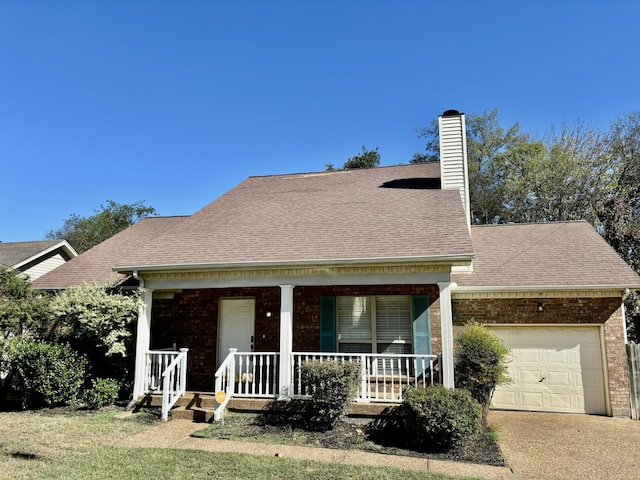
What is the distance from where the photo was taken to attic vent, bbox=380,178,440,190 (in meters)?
13.2

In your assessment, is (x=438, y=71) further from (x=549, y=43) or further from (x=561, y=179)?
(x=561, y=179)

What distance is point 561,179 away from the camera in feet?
76.0

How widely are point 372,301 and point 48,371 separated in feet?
24.2

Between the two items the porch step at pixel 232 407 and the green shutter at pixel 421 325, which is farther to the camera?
the green shutter at pixel 421 325

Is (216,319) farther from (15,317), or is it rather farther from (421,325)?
(421,325)

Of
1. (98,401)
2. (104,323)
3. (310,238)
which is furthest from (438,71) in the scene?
(98,401)

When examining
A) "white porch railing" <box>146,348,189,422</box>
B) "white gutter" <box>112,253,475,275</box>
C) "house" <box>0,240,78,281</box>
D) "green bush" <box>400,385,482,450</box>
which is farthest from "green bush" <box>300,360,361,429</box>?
"house" <box>0,240,78,281</box>

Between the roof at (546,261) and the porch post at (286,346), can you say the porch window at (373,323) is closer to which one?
the roof at (546,261)

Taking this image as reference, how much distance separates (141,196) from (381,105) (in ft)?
111

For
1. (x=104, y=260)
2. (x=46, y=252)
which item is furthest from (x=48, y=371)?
(x=46, y=252)

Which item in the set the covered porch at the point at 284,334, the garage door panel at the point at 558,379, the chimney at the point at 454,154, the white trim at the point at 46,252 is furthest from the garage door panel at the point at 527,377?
the white trim at the point at 46,252

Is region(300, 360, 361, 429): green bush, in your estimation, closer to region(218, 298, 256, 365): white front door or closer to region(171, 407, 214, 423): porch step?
region(171, 407, 214, 423): porch step

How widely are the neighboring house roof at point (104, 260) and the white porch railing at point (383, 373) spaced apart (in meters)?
6.24

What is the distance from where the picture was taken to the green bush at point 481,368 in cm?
866
